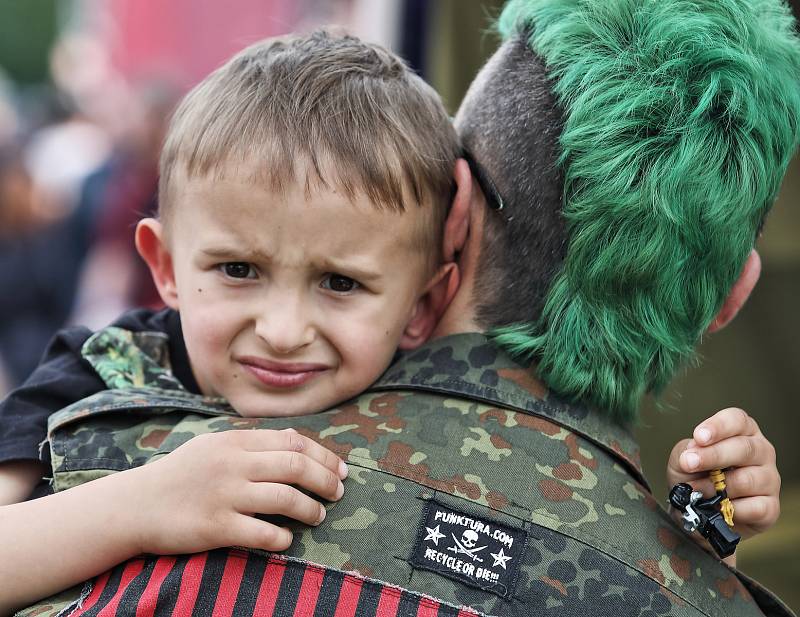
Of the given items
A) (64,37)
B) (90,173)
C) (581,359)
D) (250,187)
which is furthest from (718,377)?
(64,37)

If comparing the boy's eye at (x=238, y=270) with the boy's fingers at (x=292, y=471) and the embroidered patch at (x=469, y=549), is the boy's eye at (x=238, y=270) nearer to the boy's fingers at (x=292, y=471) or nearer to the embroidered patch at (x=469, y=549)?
the boy's fingers at (x=292, y=471)

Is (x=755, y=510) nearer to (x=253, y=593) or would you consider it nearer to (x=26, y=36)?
(x=253, y=593)

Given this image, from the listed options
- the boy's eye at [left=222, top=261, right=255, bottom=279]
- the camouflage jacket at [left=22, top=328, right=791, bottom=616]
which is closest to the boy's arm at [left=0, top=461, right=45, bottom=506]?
the camouflage jacket at [left=22, top=328, right=791, bottom=616]

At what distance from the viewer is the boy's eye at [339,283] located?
165cm

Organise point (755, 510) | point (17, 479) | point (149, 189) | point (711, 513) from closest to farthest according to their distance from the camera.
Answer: point (711, 513), point (755, 510), point (17, 479), point (149, 189)

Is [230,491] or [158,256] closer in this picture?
[230,491]

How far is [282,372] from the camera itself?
1.66 m

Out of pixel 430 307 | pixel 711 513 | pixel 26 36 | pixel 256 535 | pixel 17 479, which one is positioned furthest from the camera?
pixel 26 36

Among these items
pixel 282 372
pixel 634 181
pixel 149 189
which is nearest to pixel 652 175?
pixel 634 181

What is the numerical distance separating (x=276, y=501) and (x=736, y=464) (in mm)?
738

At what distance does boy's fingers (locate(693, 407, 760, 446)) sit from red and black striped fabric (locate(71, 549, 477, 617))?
1.54ft

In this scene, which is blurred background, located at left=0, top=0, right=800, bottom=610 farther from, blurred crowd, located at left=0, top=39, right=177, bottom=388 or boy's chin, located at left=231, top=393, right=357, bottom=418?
boy's chin, located at left=231, top=393, right=357, bottom=418

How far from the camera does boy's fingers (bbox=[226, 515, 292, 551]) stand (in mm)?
1333

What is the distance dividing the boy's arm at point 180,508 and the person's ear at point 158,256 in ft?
1.73
